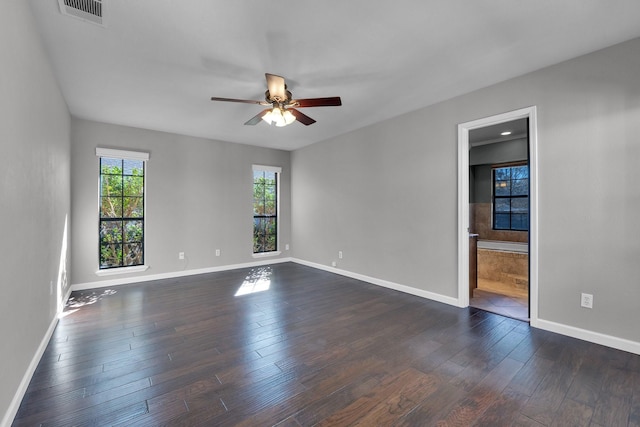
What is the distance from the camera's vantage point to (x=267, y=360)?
7.52 feet

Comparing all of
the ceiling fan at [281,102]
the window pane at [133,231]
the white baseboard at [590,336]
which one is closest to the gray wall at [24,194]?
the ceiling fan at [281,102]

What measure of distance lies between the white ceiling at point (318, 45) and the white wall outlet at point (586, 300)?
223cm

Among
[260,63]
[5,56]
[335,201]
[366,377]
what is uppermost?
[260,63]

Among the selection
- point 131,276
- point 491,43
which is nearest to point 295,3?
point 491,43

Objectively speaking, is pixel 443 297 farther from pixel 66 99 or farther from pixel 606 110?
pixel 66 99

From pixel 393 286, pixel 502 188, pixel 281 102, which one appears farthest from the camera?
pixel 502 188

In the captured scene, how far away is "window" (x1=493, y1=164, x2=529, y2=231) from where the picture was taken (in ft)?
18.2

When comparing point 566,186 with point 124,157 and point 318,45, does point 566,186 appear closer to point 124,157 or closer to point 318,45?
point 318,45

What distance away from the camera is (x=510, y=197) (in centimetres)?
571

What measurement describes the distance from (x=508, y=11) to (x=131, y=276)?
5.83m

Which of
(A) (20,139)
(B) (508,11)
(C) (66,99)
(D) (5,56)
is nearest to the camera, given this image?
(D) (5,56)

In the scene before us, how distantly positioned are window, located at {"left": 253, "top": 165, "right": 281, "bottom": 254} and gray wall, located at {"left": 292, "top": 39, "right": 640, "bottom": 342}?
312cm

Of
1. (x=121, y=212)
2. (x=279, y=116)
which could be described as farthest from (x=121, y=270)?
(x=279, y=116)

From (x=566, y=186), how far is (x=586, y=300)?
107 cm
